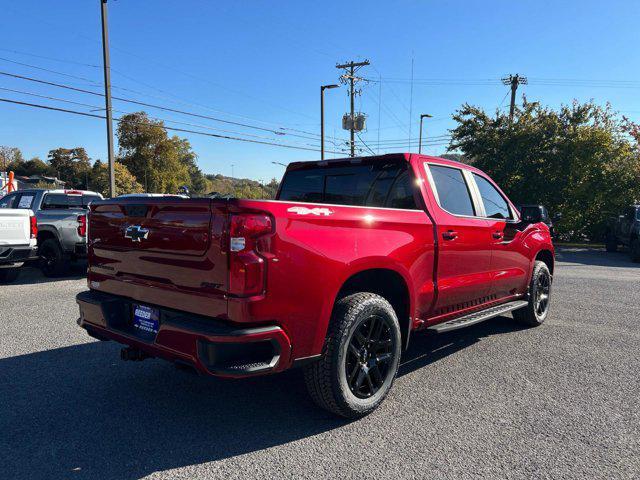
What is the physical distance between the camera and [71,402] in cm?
338

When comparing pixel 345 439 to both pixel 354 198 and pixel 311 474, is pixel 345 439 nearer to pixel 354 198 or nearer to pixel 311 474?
pixel 311 474

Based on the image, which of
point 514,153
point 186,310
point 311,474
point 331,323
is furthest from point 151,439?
point 514,153

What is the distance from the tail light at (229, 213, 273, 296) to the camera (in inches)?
98.1

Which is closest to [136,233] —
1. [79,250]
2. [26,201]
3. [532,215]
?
[532,215]

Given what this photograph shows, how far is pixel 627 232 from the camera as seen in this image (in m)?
15.3

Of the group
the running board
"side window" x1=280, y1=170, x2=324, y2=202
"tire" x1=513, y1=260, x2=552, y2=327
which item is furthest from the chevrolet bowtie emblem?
"tire" x1=513, y1=260, x2=552, y2=327

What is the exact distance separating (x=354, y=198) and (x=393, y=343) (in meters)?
1.37

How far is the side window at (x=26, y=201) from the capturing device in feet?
30.5

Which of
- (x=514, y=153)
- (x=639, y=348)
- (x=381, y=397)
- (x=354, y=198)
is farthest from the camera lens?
(x=514, y=153)

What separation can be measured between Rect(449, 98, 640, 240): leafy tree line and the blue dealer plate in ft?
68.6

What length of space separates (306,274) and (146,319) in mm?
1136

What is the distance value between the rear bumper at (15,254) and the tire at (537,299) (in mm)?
7747

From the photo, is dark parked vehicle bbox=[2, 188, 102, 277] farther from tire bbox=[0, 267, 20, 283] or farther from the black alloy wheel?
the black alloy wheel

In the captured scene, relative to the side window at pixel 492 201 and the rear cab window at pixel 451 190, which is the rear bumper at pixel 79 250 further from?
the side window at pixel 492 201
